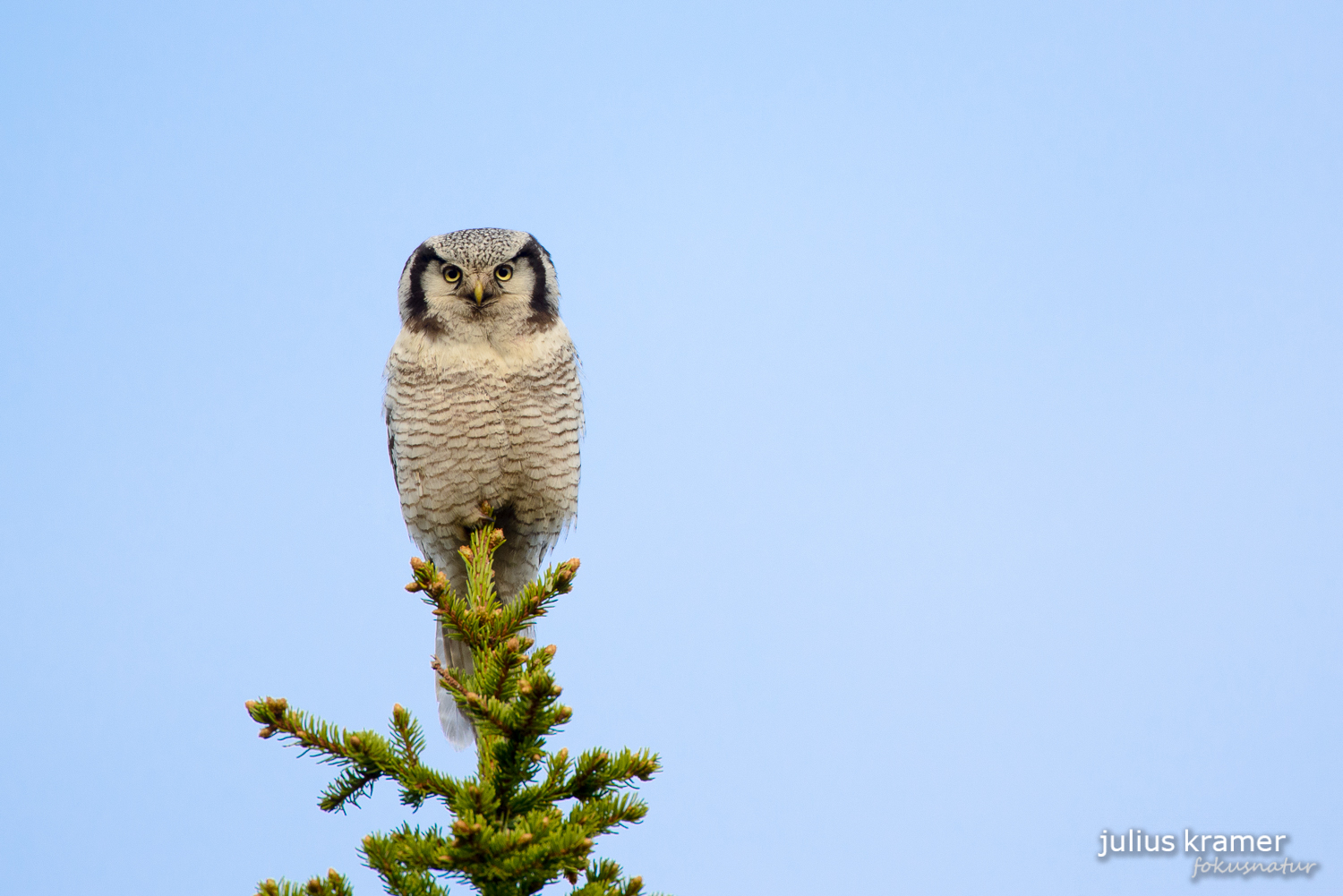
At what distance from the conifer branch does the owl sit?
6.30 ft

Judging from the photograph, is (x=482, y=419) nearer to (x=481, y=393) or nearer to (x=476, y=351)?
(x=481, y=393)

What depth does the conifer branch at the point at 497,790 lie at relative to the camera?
251cm

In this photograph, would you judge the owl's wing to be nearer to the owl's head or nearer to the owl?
the owl

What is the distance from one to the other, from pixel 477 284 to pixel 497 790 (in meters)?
2.64

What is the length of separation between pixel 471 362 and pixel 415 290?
1.86 feet

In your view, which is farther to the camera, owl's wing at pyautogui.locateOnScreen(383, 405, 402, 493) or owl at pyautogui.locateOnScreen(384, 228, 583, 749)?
owl's wing at pyautogui.locateOnScreen(383, 405, 402, 493)

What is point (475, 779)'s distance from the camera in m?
2.74

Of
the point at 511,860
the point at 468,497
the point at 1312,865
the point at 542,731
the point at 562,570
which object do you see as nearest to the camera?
the point at 511,860

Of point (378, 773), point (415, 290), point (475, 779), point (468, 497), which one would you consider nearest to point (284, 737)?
point (378, 773)

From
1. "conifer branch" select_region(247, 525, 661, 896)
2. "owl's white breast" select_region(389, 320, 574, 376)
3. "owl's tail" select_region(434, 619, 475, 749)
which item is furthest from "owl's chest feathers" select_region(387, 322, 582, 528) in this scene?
"conifer branch" select_region(247, 525, 661, 896)

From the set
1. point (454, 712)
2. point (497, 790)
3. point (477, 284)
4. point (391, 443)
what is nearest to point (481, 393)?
point (477, 284)

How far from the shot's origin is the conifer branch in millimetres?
2510

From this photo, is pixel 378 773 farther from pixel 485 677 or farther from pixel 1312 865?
pixel 1312 865

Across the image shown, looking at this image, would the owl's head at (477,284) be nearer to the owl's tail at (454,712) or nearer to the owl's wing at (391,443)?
the owl's wing at (391,443)
